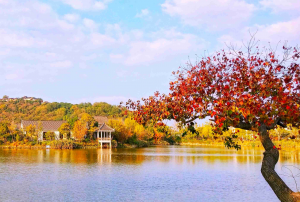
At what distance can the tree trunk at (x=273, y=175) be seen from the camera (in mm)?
5266

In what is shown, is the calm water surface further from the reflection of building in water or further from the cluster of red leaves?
the cluster of red leaves

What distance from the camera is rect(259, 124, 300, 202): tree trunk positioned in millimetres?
5266

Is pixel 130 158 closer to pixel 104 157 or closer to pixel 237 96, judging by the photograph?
pixel 104 157

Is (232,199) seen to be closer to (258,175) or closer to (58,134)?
(258,175)

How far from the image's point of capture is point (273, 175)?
5.41 m

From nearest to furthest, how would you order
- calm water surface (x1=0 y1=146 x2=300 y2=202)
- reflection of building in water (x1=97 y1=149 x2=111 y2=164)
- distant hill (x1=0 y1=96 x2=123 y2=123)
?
calm water surface (x1=0 y1=146 x2=300 y2=202) → reflection of building in water (x1=97 y1=149 x2=111 y2=164) → distant hill (x1=0 y1=96 x2=123 y2=123)

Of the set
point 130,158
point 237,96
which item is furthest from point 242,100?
point 130,158

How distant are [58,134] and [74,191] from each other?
3458 centimetres

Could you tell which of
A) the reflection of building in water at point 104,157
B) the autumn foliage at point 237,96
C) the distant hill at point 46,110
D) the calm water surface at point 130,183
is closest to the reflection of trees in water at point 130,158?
the reflection of building in water at point 104,157

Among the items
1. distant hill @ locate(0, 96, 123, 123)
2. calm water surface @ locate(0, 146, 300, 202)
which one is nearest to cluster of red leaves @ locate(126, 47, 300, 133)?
calm water surface @ locate(0, 146, 300, 202)

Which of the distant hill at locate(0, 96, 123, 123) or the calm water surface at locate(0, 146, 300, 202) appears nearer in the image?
the calm water surface at locate(0, 146, 300, 202)

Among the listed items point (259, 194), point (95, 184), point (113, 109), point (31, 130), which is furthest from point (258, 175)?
point (113, 109)

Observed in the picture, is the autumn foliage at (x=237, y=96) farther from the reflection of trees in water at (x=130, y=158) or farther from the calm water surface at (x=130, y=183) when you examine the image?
the reflection of trees in water at (x=130, y=158)

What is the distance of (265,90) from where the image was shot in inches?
194
